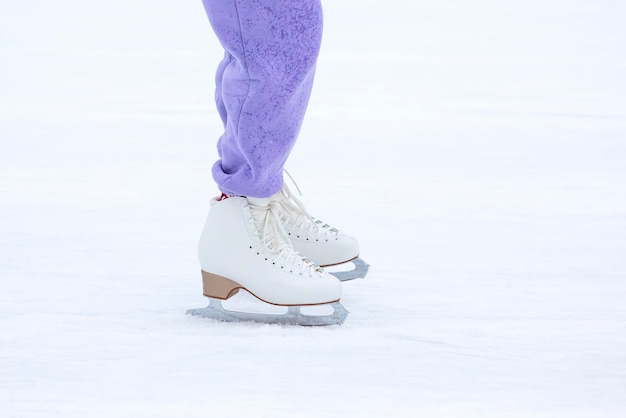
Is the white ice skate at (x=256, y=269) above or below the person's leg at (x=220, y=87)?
below

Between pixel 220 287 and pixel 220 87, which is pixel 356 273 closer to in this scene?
pixel 220 287

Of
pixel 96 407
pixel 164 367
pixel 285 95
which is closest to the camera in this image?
pixel 96 407

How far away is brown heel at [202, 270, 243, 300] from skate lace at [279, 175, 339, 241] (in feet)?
0.55

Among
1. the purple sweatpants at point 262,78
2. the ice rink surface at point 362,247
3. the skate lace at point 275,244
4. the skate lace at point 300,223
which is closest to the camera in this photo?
→ the ice rink surface at point 362,247

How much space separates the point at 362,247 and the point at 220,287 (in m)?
0.42

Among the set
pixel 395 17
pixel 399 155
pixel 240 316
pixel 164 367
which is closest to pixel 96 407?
pixel 164 367

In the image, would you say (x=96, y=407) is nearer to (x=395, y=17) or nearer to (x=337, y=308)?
(x=337, y=308)

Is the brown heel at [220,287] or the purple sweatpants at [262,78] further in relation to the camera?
the brown heel at [220,287]

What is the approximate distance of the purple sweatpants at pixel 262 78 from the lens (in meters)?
1.28

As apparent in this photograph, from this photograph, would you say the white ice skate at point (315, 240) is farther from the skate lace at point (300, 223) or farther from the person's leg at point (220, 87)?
the person's leg at point (220, 87)

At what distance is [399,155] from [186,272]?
3.51ft

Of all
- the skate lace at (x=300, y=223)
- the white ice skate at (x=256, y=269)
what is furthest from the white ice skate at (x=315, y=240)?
the white ice skate at (x=256, y=269)

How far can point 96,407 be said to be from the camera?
1.06 metres

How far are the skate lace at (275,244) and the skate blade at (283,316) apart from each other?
6cm
